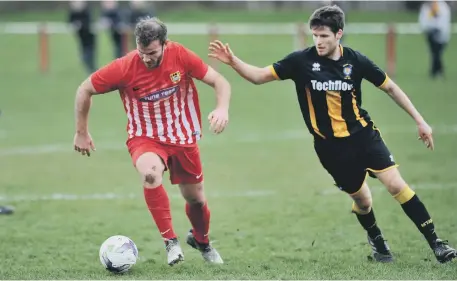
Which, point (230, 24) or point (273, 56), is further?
point (230, 24)

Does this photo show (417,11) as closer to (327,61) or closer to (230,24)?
(230,24)

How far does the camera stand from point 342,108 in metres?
7.30

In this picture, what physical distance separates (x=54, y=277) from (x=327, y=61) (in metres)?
2.63

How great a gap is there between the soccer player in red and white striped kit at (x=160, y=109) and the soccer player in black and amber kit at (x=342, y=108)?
1.06 ft

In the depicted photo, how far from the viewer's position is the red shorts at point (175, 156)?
726cm

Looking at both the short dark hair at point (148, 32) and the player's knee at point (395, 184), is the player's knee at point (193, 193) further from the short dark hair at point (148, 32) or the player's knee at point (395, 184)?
the player's knee at point (395, 184)

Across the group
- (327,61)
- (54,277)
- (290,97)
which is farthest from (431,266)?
(290,97)

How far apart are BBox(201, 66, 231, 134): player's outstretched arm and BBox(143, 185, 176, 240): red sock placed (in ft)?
2.22

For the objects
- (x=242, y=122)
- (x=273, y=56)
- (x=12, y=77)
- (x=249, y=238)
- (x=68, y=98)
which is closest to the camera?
(x=249, y=238)

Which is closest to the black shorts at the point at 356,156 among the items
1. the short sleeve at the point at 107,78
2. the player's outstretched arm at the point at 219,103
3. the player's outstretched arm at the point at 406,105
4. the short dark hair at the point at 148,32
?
the player's outstretched arm at the point at 406,105

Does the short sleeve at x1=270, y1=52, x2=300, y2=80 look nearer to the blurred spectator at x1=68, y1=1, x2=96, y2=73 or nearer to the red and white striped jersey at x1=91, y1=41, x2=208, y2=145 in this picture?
the red and white striped jersey at x1=91, y1=41, x2=208, y2=145

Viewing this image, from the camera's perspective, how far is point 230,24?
33.1 m

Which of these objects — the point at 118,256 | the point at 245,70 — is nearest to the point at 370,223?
the point at 245,70

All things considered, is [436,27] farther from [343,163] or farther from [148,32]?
[148,32]
